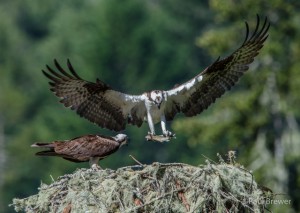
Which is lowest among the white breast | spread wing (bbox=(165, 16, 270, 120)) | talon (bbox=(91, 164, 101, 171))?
talon (bbox=(91, 164, 101, 171))

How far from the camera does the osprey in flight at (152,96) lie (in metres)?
14.4

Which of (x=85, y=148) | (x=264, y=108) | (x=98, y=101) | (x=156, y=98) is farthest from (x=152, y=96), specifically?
(x=264, y=108)

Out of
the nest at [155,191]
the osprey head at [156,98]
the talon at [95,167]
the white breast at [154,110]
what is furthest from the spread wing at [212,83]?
the nest at [155,191]

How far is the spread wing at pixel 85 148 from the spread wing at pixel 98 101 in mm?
1061

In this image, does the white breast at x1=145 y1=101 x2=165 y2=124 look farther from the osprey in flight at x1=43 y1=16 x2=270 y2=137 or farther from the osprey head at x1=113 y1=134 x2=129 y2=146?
the osprey head at x1=113 y1=134 x2=129 y2=146

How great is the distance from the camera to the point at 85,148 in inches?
521

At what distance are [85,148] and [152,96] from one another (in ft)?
5.56

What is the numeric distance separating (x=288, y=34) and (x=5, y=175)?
76.0ft

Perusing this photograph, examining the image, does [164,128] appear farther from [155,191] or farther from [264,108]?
[264,108]

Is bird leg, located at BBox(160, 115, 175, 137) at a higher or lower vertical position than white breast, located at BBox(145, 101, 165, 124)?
lower

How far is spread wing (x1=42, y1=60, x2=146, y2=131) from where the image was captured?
47.0 feet

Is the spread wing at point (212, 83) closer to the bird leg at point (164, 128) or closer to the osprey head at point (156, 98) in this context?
the bird leg at point (164, 128)

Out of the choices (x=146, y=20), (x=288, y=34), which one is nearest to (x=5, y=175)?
(x=146, y=20)

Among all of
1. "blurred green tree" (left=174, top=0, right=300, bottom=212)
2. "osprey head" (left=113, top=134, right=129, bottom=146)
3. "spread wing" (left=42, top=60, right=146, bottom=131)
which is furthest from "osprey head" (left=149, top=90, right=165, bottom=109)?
"blurred green tree" (left=174, top=0, right=300, bottom=212)
